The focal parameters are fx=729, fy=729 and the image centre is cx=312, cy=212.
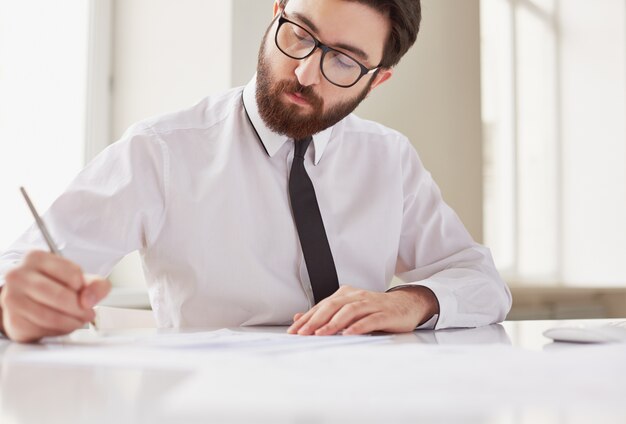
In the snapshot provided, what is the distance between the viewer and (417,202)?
1.99m

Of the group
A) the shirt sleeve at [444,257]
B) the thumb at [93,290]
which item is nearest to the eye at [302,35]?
the shirt sleeve at [444,257]

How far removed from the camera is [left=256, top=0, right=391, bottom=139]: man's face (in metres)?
1.63

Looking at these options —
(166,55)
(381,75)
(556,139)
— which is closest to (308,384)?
(381,75)

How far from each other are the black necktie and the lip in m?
0.13

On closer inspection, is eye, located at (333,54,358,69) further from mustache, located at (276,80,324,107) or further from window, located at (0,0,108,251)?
window, located at (0,0,108,251)

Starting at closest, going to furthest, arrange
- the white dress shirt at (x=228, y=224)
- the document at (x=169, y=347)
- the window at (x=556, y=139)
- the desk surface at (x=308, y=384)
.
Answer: the desk surface at (x=308, y=384)
the document at (x=169, y=347)
the white dress shirt at (x=228, y=224)
the window at (x=556, y=139)

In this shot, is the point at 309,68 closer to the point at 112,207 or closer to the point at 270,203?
the point at 270,203

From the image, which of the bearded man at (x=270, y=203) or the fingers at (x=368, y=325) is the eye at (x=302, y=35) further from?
the fingers at (x=368, y=325)

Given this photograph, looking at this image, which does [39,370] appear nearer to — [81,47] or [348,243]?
[348,243]

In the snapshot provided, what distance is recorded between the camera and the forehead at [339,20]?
1617mm

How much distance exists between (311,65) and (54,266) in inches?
34.0

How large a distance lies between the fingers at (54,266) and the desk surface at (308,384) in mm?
89

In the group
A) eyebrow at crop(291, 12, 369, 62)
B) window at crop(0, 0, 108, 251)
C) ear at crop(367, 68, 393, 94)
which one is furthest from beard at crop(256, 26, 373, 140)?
window at crop(0, 0, 108, 251)

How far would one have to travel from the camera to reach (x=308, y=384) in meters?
0.63
